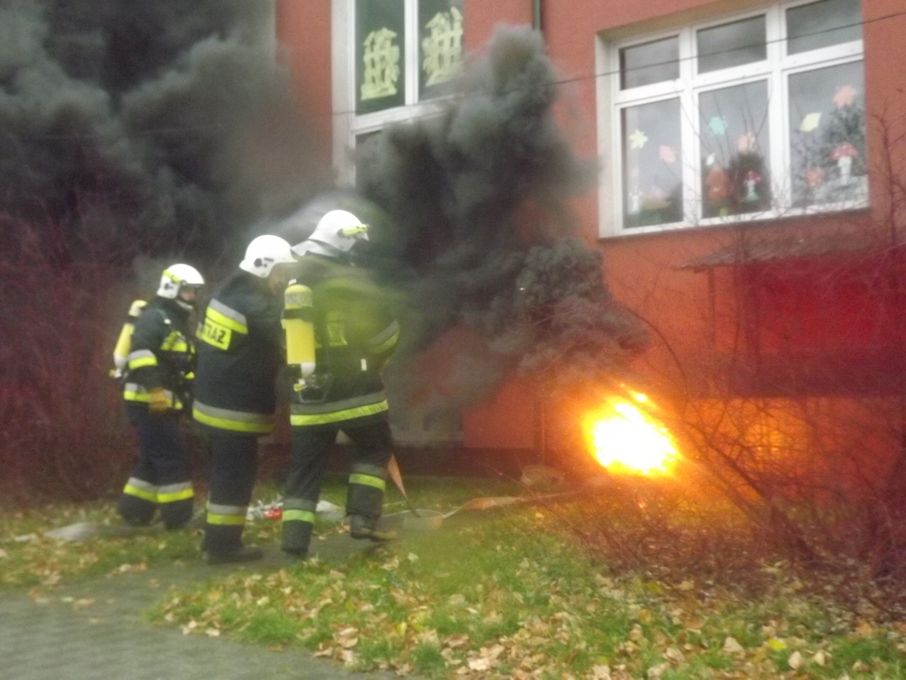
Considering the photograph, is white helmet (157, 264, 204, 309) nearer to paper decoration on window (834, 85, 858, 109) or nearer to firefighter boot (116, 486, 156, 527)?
firefighter boot (116, 486, 156, 527)

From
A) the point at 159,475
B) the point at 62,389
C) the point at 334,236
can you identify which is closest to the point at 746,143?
the point at 334,236

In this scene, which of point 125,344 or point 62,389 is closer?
point 125,344

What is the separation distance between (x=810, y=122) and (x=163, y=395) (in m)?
5.63

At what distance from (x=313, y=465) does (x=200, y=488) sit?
11.6ft

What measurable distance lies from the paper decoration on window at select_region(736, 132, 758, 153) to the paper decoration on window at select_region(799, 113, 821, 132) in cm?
54

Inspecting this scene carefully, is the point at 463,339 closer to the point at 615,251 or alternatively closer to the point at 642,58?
the point at 615,251

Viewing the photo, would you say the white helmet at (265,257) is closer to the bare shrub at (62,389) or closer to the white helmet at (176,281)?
the white helmet at (176,281)

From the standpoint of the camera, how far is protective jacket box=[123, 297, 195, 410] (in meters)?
8.27

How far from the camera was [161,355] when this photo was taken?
27.5ft

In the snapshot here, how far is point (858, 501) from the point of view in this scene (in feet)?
17.0

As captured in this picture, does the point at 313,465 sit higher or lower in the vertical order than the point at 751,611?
higher

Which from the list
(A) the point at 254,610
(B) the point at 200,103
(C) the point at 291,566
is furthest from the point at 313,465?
(B) the point at 200,103

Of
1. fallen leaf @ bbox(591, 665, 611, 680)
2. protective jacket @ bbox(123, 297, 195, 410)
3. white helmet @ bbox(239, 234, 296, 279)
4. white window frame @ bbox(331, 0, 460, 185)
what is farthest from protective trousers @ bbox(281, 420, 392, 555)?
white window frame @ bbox(331, 0, 460, 185)

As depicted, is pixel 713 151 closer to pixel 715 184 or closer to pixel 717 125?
pixel 715 184
